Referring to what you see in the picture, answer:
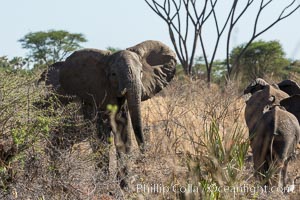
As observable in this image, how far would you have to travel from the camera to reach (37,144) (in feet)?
18.8

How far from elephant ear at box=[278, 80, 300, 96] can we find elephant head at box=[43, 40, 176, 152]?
134 cm

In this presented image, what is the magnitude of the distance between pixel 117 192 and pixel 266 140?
1.56 meters

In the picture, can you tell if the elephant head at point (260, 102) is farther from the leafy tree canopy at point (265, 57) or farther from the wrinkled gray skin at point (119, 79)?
the leafy tree canopy at point (265, 57)

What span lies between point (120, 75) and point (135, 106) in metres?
0.42

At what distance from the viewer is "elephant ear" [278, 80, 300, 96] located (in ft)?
31.7

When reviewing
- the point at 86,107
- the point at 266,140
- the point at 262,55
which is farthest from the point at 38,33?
the point at 266,140

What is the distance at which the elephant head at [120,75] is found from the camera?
8.08 m

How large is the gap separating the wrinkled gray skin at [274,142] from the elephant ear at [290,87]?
2787 mm

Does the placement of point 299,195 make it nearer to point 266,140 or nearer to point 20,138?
point 266,140

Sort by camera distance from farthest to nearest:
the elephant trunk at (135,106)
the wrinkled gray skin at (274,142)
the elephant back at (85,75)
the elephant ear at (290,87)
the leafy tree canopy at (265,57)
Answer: the leafy tree canopy at (265,57), the elephant ear at (290,87), the elephant back at (85,75), the elephant trunk at (135,106), the wrinkled gray skin at (274,142)

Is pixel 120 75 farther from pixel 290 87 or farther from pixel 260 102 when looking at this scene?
pixel 290 87

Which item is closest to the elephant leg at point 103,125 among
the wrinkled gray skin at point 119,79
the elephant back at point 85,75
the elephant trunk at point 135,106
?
the wrinkled gray skin at point 119,79

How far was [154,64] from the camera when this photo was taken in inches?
375

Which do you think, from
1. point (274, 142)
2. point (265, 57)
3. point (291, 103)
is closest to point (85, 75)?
point (291, 103)
